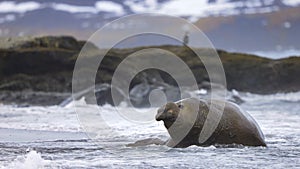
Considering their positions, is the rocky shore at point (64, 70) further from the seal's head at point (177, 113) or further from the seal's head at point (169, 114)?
the seal's head at point (169, 114)

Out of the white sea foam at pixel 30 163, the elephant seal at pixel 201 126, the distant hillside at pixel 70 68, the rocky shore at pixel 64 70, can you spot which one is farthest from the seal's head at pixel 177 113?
the distant hillside at pixel 70 68

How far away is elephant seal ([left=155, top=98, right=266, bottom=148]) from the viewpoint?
10477 millimetres

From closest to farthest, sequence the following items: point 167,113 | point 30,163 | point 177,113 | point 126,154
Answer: point 30,163, point 126,154, point 167,113, point 177,113

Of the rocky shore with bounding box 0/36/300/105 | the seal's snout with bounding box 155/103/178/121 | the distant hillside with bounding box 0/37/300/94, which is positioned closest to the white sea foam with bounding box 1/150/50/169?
the seal's snout with bounding box 155/103/178/121

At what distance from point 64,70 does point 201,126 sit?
4055 cm

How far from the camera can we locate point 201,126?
419 inches

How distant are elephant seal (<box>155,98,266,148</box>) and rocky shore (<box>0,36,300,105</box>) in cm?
2503

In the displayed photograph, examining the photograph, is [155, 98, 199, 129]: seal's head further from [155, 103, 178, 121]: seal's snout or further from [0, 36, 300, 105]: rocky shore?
[0, 36, 300, 105]: rocky shore

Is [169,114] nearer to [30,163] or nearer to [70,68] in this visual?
[30,163]

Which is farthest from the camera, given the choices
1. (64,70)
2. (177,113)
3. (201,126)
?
(64,70)

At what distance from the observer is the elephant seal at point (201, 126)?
34.4ft

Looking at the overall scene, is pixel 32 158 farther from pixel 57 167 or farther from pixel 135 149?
pixel 135 149

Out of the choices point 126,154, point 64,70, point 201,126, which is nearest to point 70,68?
point 64,70

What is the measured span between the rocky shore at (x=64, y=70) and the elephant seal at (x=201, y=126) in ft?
82.1
